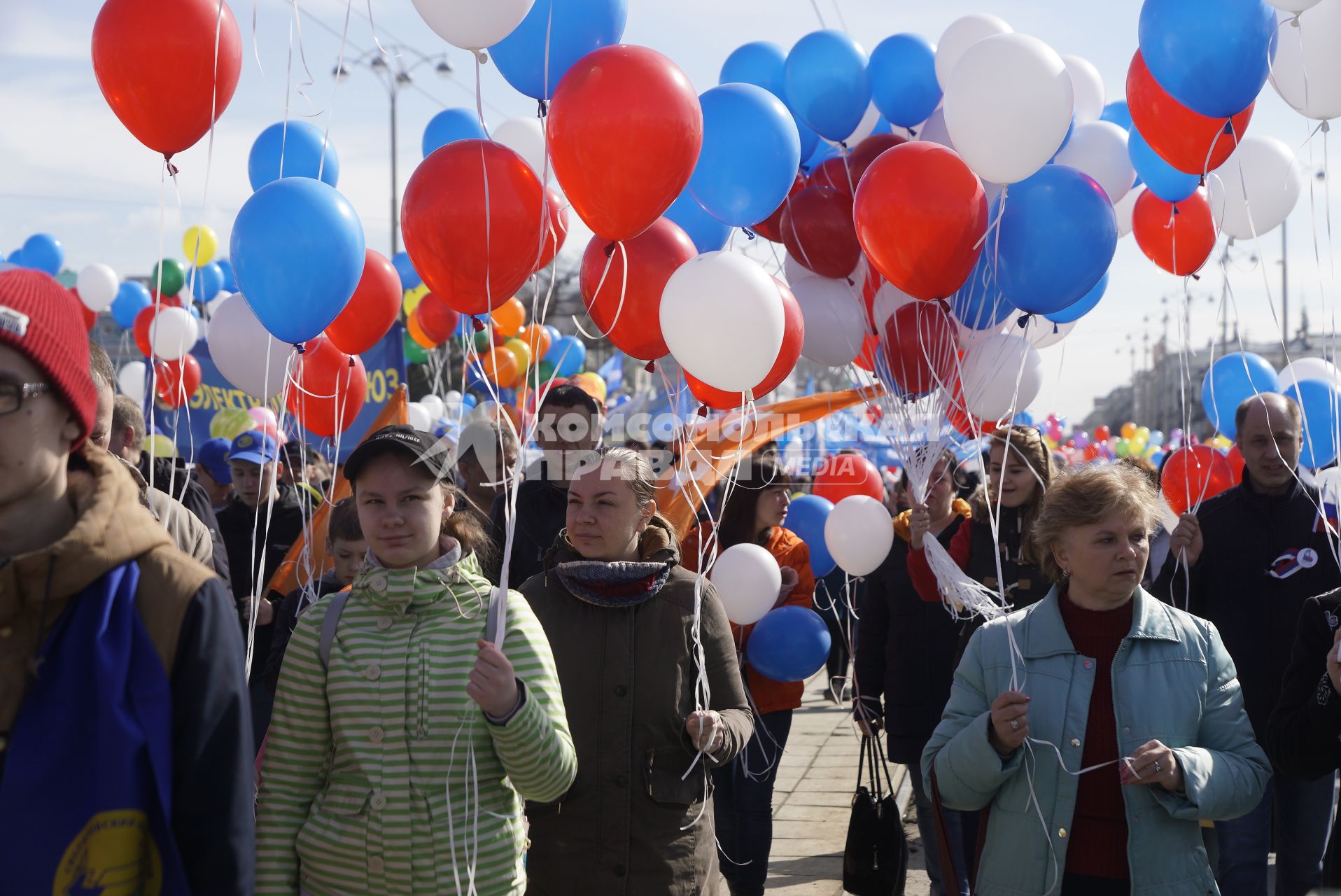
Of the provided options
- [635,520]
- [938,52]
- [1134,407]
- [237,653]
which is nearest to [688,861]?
[635,520]

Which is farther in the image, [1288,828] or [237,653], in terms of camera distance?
[1288,828]

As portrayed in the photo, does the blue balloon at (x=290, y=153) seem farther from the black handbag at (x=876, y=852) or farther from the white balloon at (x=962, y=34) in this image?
the black handbag at (x=876, y=852)

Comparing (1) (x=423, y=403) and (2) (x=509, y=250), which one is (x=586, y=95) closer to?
(2) (x=509, y=250)

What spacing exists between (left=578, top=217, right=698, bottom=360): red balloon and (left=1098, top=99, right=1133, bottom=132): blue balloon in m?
2.62

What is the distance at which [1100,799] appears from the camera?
266 cm

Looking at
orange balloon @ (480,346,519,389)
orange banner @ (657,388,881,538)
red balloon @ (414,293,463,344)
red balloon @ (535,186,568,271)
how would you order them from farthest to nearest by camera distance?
orange balloon @ (480,346,519,389), red balloon @ (414,293,463,344), orange banner @ (657,388,881,538), red balloon @ (535,186,568,271)

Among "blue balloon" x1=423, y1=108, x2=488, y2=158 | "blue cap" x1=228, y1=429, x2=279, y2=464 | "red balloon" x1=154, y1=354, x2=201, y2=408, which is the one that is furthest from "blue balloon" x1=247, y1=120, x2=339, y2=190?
"red balloon" x1=154, y1=354, x2=201, y2=408

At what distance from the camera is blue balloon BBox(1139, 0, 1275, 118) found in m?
4.02

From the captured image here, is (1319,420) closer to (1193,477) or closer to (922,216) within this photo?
(1193,477)

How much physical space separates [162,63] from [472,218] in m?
1.26

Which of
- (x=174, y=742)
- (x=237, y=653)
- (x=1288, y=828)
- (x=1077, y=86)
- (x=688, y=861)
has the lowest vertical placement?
(x=1288, y=828)

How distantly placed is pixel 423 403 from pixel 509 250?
850cm

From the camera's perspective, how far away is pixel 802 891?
16.7ft

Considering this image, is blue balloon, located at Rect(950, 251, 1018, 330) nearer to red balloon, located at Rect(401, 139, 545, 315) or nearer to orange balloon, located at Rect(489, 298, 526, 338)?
red balloon, located at Rect(401, 139, 545, 315)
